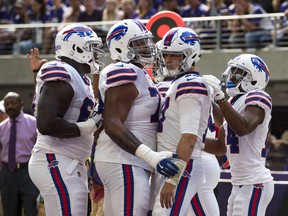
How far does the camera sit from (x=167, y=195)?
5965mm

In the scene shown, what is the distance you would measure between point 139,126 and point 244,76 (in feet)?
4.79

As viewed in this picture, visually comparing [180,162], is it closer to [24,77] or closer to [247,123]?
[247,123]

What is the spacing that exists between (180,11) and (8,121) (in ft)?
14.6

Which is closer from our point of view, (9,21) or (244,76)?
(244,76)

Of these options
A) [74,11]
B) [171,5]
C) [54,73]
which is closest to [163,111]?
[54,73]

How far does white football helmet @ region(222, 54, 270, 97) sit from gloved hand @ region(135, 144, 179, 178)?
1.52 meters

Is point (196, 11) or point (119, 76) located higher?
point (119, 76)

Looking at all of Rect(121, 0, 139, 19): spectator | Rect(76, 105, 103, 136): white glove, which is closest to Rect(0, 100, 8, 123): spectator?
Rect(121, 0, 139, 19): spectator

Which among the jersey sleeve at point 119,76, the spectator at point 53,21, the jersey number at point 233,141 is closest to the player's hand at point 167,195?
the jersey sleeve at point 119,76

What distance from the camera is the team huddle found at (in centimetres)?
604

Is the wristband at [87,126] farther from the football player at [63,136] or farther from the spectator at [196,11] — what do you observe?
the spectator at [196,11]

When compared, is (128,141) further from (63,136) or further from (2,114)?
(2,114)

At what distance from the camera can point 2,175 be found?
35.1ft

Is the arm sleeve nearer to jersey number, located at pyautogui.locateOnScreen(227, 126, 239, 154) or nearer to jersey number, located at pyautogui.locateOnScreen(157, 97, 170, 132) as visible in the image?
jersey number, located at pyautogui.locateOnScreen(157, 97, 170, 132)
